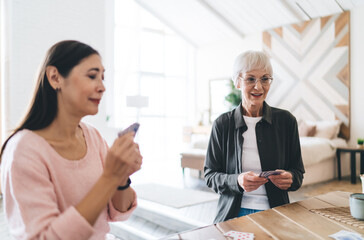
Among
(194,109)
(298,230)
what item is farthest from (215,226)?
(194,109)

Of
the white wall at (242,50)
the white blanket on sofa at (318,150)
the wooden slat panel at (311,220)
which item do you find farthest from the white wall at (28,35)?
the white wall at (242,50)

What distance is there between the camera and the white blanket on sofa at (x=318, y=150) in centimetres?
471

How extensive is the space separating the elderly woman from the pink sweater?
777 millimetres

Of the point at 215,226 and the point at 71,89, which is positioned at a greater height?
the point at 71,89

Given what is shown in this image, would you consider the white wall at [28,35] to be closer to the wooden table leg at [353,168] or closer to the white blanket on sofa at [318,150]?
the white blanket on sofa at [318,150]

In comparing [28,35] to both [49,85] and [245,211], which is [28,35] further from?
[245,211]

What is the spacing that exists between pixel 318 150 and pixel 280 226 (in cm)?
436

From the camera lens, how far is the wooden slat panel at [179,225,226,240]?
959 millimetres

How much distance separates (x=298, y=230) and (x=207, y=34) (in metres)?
8.26

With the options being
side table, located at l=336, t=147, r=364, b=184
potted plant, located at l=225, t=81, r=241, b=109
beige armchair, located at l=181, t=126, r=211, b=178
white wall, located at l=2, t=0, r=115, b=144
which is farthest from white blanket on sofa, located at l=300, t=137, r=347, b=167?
white wall, located at l=2, t=0, r=115, b=144

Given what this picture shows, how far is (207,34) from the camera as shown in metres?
8.81

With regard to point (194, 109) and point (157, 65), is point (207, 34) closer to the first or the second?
point (157, 65)

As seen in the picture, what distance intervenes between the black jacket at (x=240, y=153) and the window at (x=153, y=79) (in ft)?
19.7

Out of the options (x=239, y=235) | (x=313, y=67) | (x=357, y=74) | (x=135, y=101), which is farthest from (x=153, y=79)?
(x=239, y=235)
